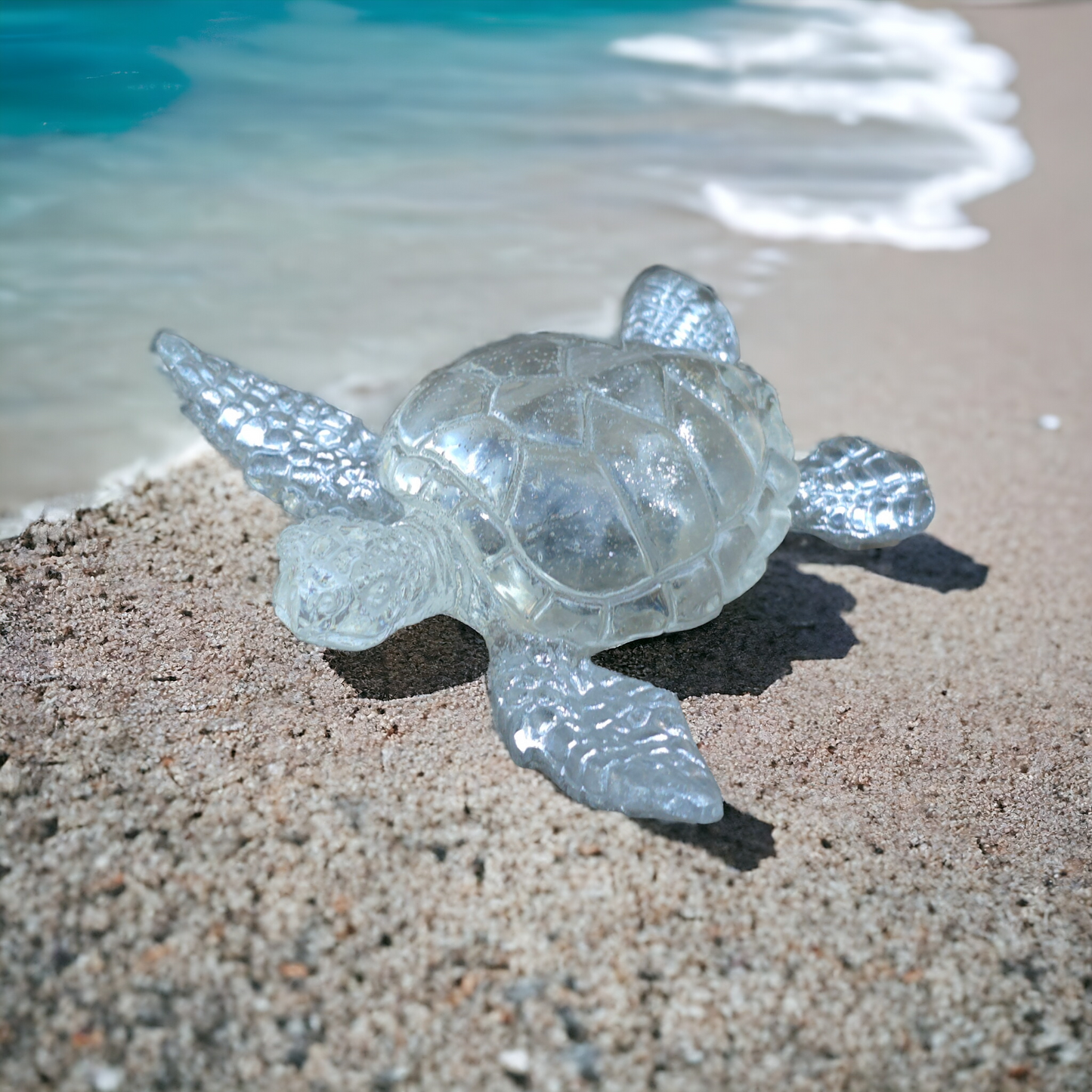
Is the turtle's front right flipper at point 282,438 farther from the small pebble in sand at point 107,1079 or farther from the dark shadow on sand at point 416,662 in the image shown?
the small pebble in sand at point 107,1079

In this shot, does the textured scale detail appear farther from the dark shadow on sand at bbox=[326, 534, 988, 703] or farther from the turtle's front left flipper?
the turtle's front left flipper

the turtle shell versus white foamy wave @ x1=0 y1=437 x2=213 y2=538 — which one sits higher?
the turtle shell

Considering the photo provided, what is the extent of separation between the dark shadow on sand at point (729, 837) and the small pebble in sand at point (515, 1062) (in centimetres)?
48

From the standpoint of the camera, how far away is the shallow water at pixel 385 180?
4.38 metres

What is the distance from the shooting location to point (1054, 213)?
5371mm

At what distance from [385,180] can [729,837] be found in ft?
16.4

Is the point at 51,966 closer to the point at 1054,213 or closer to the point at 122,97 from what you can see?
the point at 122,97

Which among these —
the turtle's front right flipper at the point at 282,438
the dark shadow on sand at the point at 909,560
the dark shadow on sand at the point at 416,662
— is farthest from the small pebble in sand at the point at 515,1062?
the dark shadow on sand at the point at 909,560

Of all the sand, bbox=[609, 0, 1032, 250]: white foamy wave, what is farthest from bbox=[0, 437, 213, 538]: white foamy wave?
bbox=[609, 0, 1032, 250]: white foamy wave

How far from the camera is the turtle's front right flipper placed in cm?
247

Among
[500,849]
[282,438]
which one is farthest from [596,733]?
[282,438]

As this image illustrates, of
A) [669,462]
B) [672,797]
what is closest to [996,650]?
[669,462]

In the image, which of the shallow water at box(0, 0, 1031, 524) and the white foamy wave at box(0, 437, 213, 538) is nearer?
the white foamy wave at box(0, 437, 213, 538)

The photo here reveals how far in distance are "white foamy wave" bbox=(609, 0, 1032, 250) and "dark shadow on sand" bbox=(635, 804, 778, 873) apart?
3.95 meters
